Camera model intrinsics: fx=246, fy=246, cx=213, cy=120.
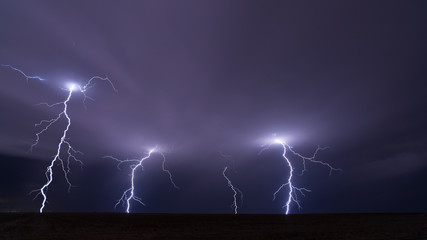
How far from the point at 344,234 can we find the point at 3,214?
16.4 m

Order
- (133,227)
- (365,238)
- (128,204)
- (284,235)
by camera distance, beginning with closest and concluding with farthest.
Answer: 1. (365,238)
2. (284,235)
3. (133,227)
4. (128,204)

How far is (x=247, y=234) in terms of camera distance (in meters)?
10.3

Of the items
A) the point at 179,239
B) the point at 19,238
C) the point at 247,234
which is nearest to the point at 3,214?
the point at 19,238

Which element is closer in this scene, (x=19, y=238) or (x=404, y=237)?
(x=19, y=238)

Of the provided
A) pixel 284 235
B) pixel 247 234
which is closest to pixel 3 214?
pixel 247 234

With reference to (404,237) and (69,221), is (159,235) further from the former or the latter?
(404,237)

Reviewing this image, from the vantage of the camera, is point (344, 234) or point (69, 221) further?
point (69, 221)

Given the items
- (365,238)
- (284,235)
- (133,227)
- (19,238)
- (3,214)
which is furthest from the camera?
(3,214)

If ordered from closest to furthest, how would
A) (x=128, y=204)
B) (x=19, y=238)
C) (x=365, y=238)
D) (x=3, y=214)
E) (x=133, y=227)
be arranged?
1. (x=19, y=238)
2. (x=365, y=238)
3. (x=133, y=227)
4. (x=3, y=214)
5. (x=128, y=204)

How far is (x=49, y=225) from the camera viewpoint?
35.3ft

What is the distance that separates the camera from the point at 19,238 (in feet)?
27.9

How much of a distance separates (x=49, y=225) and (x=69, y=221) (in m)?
1.19

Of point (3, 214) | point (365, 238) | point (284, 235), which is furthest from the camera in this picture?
point (3, 214)

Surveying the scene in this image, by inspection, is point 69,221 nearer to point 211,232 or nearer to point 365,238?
point 211,232
